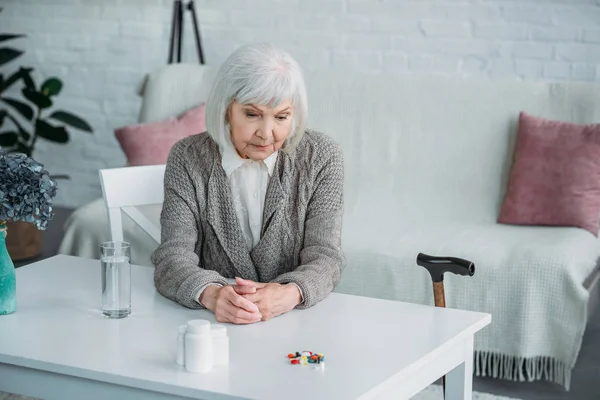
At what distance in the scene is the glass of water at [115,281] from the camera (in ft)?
6.12

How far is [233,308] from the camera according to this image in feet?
5.99

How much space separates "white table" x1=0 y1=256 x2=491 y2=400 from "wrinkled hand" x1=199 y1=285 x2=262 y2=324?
2 cm

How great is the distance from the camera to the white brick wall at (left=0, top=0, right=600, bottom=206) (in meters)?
4.10

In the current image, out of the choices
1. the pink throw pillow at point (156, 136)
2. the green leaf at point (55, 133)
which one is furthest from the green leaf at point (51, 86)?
A: the pink throw pillow at point (156, 136)

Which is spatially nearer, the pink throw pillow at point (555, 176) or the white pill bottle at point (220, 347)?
the white pill bottle at point (220, 347)

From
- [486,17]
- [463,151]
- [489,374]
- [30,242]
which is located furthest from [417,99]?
[30,242]

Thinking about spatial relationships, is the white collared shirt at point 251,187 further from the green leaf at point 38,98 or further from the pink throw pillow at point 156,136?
the green leaf at point 38,98

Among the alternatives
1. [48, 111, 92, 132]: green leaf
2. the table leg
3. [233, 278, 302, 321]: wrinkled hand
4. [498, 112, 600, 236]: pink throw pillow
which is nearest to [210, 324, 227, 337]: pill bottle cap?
[233, 278, 302, 321]: wrinkled hand

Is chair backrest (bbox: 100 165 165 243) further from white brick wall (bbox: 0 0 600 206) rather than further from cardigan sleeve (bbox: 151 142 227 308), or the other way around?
white brick wall (bbox: 0 0 600 206)

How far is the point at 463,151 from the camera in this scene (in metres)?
3.63

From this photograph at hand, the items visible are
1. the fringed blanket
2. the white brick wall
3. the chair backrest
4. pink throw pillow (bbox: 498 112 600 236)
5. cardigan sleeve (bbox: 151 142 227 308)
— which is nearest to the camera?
cardigan sleeve (bbox: 151 142 227 308)

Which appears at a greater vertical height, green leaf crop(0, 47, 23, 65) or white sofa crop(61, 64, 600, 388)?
green leaf crop(0, 47, 23, 65)

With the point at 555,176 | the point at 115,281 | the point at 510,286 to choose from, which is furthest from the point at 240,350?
the point at 555,176

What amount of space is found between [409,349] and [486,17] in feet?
9.16
